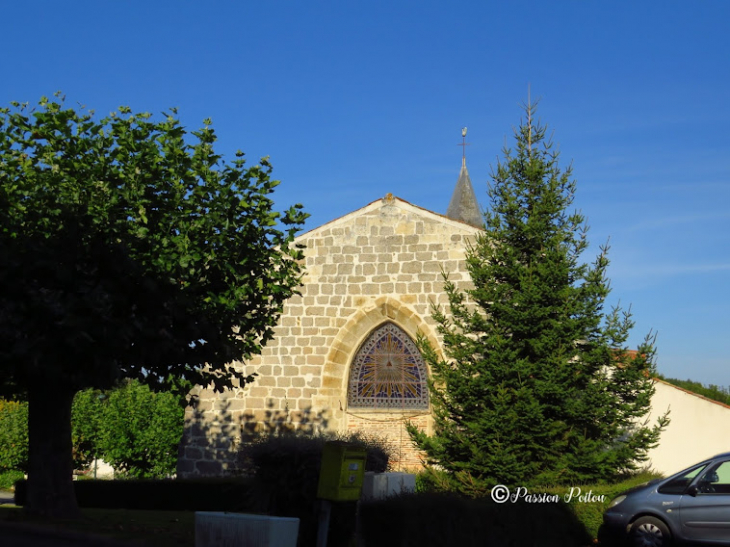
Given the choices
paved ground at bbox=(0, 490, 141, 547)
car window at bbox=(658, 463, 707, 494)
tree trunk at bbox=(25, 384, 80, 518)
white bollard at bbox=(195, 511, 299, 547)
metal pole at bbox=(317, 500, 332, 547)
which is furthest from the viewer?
tree trunk at bbox=(25, 384, 80, 518)

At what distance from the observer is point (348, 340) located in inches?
715

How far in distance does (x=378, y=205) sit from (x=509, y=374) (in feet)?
18.0

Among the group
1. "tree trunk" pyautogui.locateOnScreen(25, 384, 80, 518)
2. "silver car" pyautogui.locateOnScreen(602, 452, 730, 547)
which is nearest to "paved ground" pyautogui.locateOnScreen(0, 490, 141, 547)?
"tree trunk" pyautogui.locateOnScreen(25, 384, 80, 518)

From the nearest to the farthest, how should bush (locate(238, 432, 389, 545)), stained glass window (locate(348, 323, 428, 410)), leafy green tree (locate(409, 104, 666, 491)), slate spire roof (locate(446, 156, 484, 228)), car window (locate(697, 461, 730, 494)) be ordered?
bush (locate(238, 432, 389, 545))
car window (locate(697, 461, 730, 494))
leafy green tree (locate(409, 104, 666, 491))
stained glass window (locate(348, 323, 428, 410))
slate spire roof (locate(446, 156, 484, 228))

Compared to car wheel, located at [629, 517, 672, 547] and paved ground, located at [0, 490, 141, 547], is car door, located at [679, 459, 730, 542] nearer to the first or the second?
car wheel, located at [629, 517, 672, 547]

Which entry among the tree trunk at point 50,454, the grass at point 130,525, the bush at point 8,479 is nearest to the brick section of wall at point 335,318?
the grass at point 130,525

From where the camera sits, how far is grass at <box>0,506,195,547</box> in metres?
9.62

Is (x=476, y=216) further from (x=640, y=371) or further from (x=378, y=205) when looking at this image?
(x=640, y=371)

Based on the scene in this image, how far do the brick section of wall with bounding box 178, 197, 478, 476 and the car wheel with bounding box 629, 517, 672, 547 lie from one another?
781cm

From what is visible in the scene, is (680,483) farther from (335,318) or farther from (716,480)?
(335,318)

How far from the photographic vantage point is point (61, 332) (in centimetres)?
977

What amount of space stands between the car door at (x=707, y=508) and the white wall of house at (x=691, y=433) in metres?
7.62

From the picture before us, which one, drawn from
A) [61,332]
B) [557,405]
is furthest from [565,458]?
[61,332]

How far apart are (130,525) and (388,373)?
8339 millimetres
